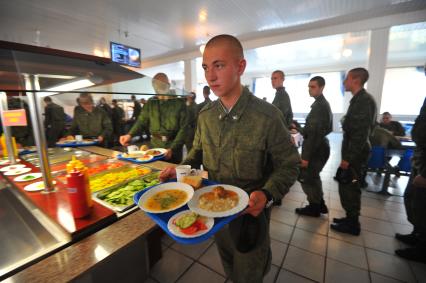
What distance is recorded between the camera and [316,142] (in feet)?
8.08

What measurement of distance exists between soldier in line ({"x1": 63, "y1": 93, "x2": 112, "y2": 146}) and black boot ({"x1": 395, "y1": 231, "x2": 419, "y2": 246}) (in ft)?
13.3

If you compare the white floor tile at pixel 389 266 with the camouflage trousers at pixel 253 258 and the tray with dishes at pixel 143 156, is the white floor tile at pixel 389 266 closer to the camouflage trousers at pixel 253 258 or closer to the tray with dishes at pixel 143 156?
the camouflage trousers at pixel 253 258

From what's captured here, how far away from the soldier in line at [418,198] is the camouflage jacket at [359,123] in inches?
14.3

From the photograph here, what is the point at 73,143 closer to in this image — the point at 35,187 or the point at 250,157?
the point at 35,187

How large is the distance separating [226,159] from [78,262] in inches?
32.4

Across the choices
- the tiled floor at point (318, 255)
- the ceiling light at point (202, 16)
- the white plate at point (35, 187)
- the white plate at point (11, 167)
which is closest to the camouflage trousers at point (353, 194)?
the tiled floor at point (318, 255)

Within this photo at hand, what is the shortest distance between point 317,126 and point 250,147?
175 centimetres

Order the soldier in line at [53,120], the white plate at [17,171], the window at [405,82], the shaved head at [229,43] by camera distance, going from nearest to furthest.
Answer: the shaved head at [229,43] → the white plate at [17,171] → the soldier in line at [53,120] → the window at [405,82]

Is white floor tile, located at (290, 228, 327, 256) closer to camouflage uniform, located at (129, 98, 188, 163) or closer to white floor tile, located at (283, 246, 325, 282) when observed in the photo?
white floor tile, located at (283, 246, 325, 282)

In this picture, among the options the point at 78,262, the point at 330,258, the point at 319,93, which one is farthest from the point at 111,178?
the point at 319,93

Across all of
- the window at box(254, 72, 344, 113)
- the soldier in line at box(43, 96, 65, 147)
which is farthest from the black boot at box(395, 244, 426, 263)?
the window at box(254, 72, 344, 113)

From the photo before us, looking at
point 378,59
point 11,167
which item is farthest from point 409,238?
point 11,167

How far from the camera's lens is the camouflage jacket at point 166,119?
2426mm

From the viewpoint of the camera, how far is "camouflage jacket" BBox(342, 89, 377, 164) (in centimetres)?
206
